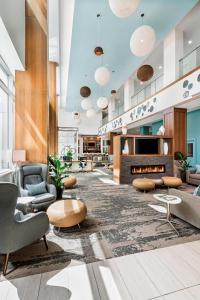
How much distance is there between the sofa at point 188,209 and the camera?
2909 mm

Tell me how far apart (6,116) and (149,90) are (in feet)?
26.1

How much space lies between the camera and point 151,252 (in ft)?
7.72

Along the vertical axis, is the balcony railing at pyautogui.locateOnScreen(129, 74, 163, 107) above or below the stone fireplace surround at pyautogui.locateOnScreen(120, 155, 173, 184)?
above

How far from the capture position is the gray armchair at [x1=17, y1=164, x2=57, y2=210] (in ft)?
11.8

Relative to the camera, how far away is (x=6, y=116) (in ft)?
15.8

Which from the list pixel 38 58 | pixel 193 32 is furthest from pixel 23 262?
pixel 193 32

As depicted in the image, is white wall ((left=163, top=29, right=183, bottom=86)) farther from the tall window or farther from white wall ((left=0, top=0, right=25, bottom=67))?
the tall window

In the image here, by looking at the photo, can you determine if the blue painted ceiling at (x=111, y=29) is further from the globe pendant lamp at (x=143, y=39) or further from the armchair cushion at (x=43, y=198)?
the armchair cushion at (x=43, y=198)

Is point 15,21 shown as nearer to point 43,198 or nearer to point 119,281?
point 43,198

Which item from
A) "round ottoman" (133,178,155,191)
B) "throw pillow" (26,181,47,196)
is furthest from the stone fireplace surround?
"throw pillow" (26,181,47,196)

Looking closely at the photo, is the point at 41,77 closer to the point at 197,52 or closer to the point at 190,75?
the point at 190,75

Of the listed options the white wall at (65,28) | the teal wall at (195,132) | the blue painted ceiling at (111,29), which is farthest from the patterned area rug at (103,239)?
the teal wall at (195,132)

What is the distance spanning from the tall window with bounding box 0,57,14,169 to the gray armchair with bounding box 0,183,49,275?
2.83m

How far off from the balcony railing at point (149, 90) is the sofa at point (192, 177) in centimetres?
463
